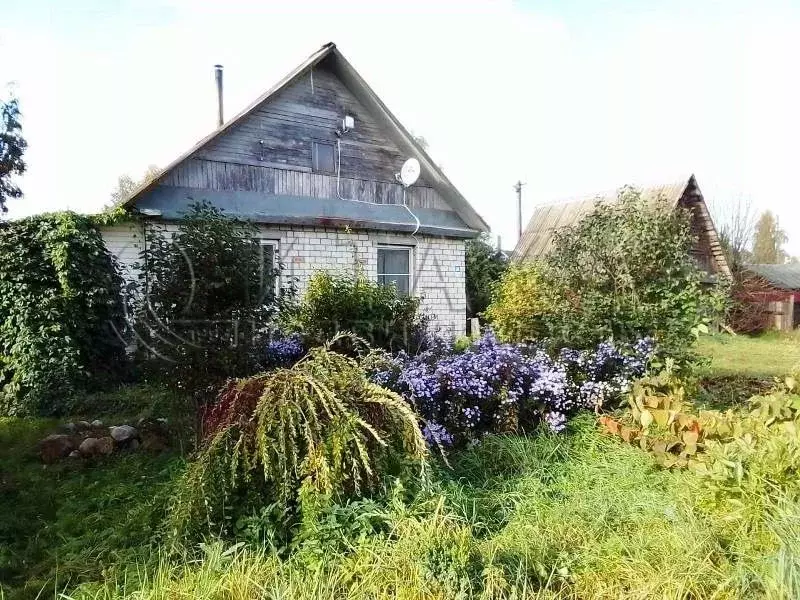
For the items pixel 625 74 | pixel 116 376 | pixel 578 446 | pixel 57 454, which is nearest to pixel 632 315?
pixel 578 446

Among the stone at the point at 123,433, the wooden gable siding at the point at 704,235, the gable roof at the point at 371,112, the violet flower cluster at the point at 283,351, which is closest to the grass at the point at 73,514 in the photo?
the stone at the point at 123,433

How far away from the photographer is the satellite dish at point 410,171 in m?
10.2

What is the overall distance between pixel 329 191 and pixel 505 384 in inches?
244

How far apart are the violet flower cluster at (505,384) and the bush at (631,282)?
35 centimetres

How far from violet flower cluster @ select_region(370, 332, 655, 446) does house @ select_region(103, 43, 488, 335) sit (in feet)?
11.8

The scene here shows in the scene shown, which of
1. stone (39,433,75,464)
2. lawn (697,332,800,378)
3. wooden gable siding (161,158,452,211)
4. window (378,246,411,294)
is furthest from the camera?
window (378,246,411,294)

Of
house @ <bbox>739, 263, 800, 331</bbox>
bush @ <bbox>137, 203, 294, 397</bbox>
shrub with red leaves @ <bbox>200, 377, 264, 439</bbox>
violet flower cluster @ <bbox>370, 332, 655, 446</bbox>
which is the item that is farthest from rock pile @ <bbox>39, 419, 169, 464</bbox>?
house @ <bbox>739, 263, 800, 331</bbox>

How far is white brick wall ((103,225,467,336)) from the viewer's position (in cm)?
804

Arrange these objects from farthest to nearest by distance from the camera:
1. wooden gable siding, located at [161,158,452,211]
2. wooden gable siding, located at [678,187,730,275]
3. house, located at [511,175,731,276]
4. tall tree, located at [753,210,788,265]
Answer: tall tree, located at [753,210,788,265]
wooden gable siding, located at [678,187,730,275]
house, located at [511,175,731,276]
wooden gable siding, located at [161,158,452,211]

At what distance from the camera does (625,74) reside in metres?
6.06

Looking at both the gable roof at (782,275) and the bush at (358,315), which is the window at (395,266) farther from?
the gable roof at (782,275)

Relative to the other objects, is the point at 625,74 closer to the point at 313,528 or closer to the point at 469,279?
the point at 313,528

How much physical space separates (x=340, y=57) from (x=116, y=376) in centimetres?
628

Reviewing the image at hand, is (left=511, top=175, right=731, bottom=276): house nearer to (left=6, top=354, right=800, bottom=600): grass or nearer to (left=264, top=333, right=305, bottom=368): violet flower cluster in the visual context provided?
(left=264, top=333, right=305, bottom=368): violet flower cluster
